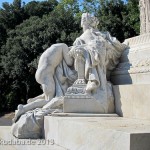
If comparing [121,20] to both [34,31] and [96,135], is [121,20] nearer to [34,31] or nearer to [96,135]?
[34,31]

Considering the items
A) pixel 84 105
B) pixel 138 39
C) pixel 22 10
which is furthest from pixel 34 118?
pixel 22 10

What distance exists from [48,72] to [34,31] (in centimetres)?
2379

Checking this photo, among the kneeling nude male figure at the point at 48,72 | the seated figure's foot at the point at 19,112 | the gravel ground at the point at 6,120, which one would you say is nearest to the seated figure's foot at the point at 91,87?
the kneeling nude male figure at the point at 48,72

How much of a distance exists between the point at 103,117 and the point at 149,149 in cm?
243

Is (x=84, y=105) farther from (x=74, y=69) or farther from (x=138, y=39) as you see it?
(x=138, y=39)

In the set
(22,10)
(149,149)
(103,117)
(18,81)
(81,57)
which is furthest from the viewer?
(22,10)

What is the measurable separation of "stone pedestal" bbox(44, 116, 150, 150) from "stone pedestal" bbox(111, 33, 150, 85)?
4.85 feet

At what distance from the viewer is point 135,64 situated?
255 inches

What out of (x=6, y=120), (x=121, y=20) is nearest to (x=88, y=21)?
(x=121, y=20)

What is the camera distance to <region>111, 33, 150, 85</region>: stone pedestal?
20.3 feet

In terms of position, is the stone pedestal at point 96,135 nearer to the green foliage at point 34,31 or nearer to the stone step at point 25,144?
the stone step at point 25,144

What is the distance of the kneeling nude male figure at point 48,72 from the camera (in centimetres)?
678

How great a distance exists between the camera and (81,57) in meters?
6.57

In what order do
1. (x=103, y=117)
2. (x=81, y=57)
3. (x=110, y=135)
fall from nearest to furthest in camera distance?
(x=110, y=135) < (x=103, y=117) < (x=81, y=57)
